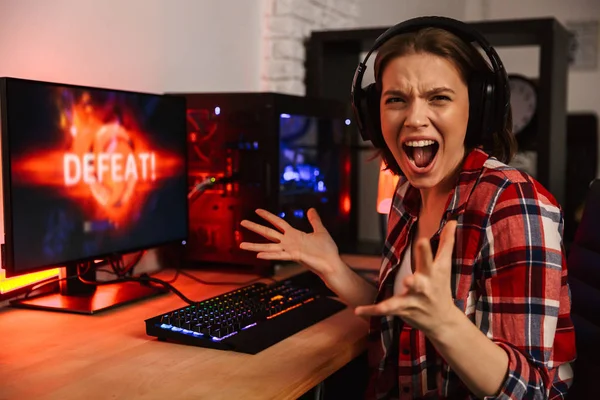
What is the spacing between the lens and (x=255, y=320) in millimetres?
1373

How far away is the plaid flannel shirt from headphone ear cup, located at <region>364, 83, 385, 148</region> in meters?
0.21

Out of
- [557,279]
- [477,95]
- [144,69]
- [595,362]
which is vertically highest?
[144,69]

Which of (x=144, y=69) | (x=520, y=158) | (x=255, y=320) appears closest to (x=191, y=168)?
(x=144, y=69)

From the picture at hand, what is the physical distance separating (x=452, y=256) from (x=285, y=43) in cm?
150

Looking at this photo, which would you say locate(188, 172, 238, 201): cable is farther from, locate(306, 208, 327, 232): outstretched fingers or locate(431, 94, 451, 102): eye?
locate(431, 94, 451, 102): eye

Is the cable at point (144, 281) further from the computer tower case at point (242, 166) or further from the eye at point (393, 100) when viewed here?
the eye at point (393, 100)

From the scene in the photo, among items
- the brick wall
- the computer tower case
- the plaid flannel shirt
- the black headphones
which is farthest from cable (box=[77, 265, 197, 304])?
the brick wall

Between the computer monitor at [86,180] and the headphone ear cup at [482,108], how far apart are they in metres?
0.79

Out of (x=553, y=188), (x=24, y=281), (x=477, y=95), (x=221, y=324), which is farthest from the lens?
(x=553, y=188)

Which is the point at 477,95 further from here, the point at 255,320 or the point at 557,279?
the point at 255,320

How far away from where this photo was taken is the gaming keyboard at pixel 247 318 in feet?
4.17

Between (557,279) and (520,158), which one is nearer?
(557,279)

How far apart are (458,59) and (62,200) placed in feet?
2.70

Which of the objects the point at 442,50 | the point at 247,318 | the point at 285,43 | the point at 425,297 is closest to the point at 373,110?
the point at 442,50
